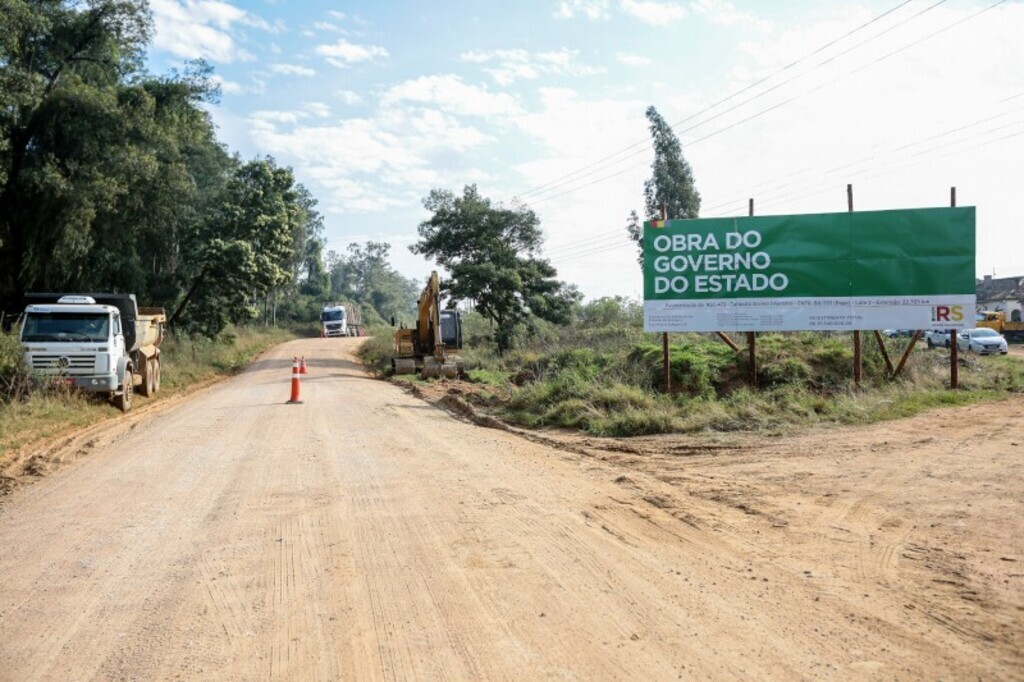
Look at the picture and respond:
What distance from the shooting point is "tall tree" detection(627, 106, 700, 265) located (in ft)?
134

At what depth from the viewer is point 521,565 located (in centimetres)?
593

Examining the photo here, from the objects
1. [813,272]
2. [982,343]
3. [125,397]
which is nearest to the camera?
[813,272]

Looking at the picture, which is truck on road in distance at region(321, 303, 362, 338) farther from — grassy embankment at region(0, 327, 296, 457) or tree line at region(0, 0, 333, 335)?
grassy embankment at region(0, 327, 296, 457)

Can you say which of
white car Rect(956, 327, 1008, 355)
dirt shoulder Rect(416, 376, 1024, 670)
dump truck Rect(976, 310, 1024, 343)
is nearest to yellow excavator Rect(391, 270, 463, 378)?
dirt shoulder Rect(416, 376, 1024, 670)

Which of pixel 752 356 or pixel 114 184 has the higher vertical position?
pixel 114 184

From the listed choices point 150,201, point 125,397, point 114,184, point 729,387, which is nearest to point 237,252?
point 150,201

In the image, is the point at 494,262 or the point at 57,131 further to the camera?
the point at 494,262

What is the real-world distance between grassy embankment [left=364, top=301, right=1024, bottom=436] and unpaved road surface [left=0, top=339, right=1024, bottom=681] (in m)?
2.86

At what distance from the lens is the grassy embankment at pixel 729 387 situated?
13992 millimetres

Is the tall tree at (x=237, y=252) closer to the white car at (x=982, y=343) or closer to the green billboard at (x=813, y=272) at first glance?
the green billboard at (x=813, y=272)

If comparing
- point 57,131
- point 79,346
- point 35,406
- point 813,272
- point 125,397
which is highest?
point 57,131

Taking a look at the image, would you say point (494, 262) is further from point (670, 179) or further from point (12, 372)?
point (12, 372)

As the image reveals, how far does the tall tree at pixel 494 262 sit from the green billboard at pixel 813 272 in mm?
17562

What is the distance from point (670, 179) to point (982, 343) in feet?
55.9
